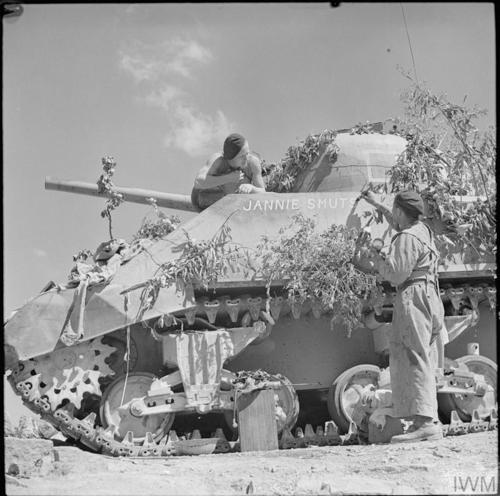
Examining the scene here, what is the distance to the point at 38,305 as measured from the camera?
988 cm

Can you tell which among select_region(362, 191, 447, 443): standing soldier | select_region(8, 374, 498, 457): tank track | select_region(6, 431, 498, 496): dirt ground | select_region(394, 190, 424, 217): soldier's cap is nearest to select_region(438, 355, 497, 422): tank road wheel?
select_region(8, 374, 498, 457): tank track

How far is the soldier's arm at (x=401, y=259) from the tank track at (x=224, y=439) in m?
1.20

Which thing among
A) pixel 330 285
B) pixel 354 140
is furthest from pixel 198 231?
pixel 354 140

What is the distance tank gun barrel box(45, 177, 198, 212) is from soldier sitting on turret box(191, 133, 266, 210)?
2.15 meters

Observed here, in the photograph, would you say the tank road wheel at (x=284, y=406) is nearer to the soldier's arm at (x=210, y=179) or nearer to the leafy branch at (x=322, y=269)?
the leafy branch at (x=322, y=269)

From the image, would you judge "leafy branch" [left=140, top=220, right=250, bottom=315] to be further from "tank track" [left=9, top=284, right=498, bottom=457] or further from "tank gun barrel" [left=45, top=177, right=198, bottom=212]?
"tank gun barrel" [left=45, top=177, right=198, bottom=212]

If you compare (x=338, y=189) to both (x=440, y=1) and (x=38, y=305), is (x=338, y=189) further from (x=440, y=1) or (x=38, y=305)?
(x=440, y=1)

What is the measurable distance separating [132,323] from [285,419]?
1.95 metres

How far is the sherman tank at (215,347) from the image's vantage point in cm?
986

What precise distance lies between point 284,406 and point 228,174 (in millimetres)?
2953

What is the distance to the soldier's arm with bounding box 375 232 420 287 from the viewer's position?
29.9ft
